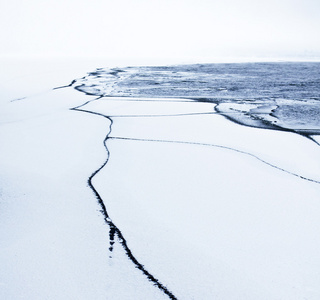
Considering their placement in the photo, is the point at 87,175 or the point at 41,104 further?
the point at 41,104

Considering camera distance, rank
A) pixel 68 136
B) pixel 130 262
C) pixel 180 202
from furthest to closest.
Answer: pixel 68 136, pixel 180 202, pixel 130 262

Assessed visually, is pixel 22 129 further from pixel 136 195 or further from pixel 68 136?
pixel 136 195

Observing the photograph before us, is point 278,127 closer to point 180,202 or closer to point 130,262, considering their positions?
point 180,202

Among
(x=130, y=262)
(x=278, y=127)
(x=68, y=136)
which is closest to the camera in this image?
(x=130, y=262)

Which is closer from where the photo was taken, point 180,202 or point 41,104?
point 180,202

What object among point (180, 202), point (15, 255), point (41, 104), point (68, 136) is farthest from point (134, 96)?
point (15, 255)

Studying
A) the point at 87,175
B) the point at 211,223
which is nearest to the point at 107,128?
the point at 87,175
